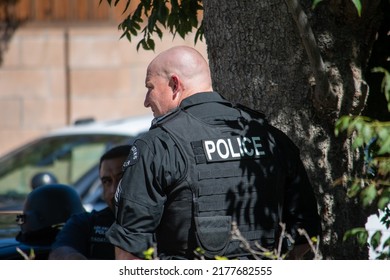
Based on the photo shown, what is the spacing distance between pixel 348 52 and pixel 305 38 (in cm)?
39

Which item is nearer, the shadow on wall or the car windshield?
the car windshield


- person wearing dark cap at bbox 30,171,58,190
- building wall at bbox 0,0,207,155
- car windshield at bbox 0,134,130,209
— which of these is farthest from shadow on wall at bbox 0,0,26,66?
person wearing dark cap at bbox 30,171,58,190

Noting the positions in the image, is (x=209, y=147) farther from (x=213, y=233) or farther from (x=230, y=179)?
(x=213, y=233)

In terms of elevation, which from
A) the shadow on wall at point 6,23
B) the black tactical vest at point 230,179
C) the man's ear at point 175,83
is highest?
the man's ear at point 175,83

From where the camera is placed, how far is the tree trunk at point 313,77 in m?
4.12

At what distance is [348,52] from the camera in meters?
4.15

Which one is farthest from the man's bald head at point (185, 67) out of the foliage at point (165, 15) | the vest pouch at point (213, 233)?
the foliage at point (165, 15)

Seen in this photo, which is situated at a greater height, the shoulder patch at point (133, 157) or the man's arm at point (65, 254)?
the shoulder patch at point (133, 157)

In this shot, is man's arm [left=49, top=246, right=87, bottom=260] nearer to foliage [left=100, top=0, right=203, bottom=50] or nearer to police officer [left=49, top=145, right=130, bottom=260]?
police officer [left=49, top=145, right=130, bottom=260]

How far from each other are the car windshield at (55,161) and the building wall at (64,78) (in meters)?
4.82

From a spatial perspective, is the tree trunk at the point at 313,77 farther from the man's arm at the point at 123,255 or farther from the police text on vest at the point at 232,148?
the man's arm at the point at 123,255

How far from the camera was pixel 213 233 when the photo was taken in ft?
12.0

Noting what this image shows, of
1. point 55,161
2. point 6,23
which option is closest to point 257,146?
point 55,161

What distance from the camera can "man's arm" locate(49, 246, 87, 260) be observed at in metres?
4.34
